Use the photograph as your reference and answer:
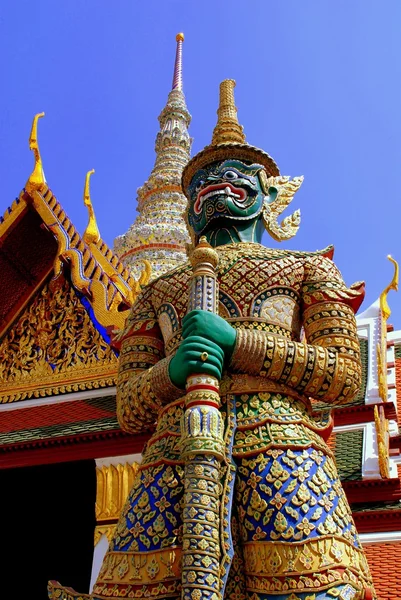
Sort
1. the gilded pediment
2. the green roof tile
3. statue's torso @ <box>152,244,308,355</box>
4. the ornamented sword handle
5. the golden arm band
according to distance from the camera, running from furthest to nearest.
→ the gilded pediment → the green roof tile → statue's torso @ <box>152,244,308,355</box> → the golden arm band → the ornamented sword handle

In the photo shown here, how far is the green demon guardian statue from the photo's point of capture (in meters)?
2.43

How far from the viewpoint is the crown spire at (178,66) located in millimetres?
17547

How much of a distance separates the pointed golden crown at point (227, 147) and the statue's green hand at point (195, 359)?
1169 mm

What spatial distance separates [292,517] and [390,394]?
341 centimetres

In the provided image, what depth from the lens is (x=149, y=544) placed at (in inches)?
101

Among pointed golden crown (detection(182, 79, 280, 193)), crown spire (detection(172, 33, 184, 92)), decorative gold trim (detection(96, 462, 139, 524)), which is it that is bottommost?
decorative gold trim (detection(96, 462, 139, 524))

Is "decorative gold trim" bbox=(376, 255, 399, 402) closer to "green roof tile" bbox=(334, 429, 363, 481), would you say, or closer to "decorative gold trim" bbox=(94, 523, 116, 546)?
"green roof tile" bbox=(334, 429, 363, 481)

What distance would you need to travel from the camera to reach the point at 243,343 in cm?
281

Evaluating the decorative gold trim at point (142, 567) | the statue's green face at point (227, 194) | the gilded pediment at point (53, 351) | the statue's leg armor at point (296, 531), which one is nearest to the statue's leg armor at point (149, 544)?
the decorative gold trim at point (142, 567)

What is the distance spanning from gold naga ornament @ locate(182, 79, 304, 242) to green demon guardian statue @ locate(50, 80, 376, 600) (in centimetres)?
2

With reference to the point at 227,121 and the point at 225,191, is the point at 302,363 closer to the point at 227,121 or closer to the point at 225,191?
the point at 225,191

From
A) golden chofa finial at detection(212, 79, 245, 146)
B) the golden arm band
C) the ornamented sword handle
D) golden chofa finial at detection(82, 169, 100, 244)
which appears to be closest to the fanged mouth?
golden chofa finial at detection(212, 79, 245, 146)

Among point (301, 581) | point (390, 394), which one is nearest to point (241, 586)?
point (301, 581)

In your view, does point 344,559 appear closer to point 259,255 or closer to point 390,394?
point 259,255
